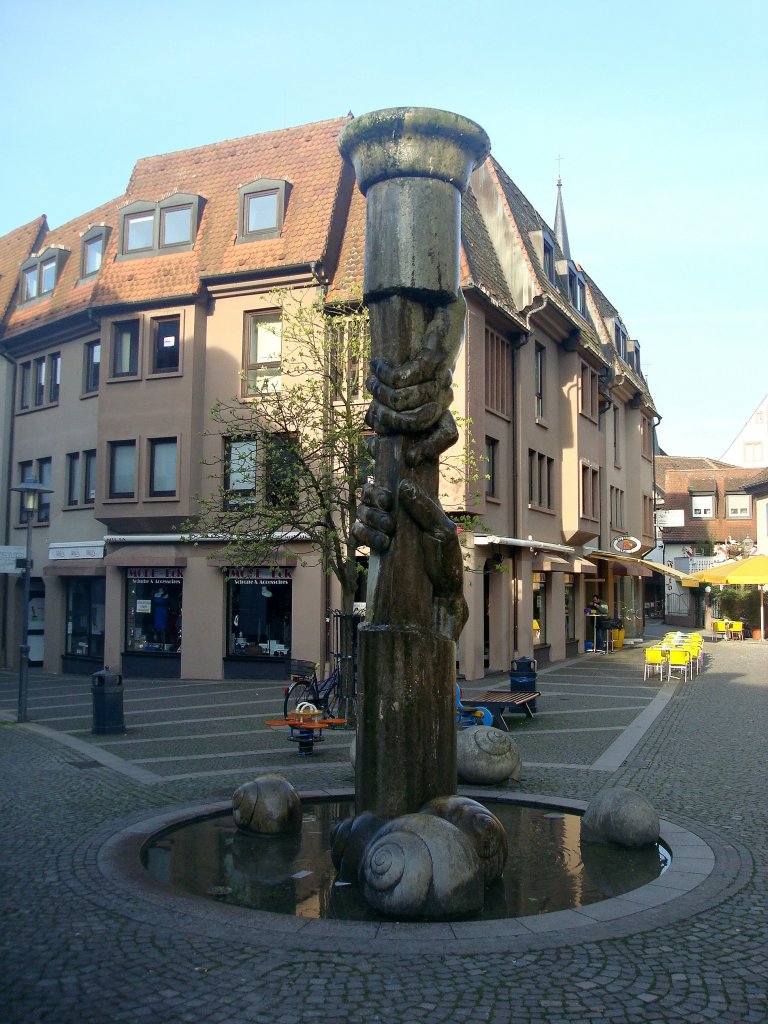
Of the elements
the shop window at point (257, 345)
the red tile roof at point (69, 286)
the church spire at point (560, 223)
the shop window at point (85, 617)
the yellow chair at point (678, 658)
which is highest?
the church spire at point (560, 223)

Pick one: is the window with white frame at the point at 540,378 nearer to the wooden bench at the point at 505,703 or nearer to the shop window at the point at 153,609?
the shop window at the point at 153,609

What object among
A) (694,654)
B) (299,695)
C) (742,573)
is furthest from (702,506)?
(299,695)

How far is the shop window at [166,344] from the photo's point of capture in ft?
84.3

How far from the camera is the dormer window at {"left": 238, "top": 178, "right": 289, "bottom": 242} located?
82.8 feet

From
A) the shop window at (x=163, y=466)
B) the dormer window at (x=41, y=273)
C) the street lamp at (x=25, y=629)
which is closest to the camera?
the street lamp at (x=25, y=629)

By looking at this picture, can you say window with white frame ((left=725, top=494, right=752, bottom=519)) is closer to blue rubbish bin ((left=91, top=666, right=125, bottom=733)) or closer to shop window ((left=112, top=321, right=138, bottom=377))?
shop window ((left=112, top=321, right=138, bottom=377))

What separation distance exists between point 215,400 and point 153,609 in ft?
19.7

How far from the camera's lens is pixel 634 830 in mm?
7910

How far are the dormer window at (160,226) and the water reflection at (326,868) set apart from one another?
67.2 ft

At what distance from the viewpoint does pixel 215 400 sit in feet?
80.8

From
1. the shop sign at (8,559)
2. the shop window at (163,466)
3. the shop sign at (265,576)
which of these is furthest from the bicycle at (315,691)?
the shop window at (163,466)

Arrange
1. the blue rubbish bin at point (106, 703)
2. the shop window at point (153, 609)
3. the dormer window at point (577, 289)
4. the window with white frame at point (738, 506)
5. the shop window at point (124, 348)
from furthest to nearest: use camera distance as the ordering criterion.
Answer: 1. the window with white frame at point (738, 506)
2. the dormer window at point (577, 289)
3. the shop window at point (124, 348)
4. the shop window at point (153, 609)
5. the blue rubbish bin at point (106, 703)

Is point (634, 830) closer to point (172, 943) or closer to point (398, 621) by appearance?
point (398, 621)

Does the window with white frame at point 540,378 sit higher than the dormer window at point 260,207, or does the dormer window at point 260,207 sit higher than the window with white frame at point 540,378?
the dormer window at point 260,207
